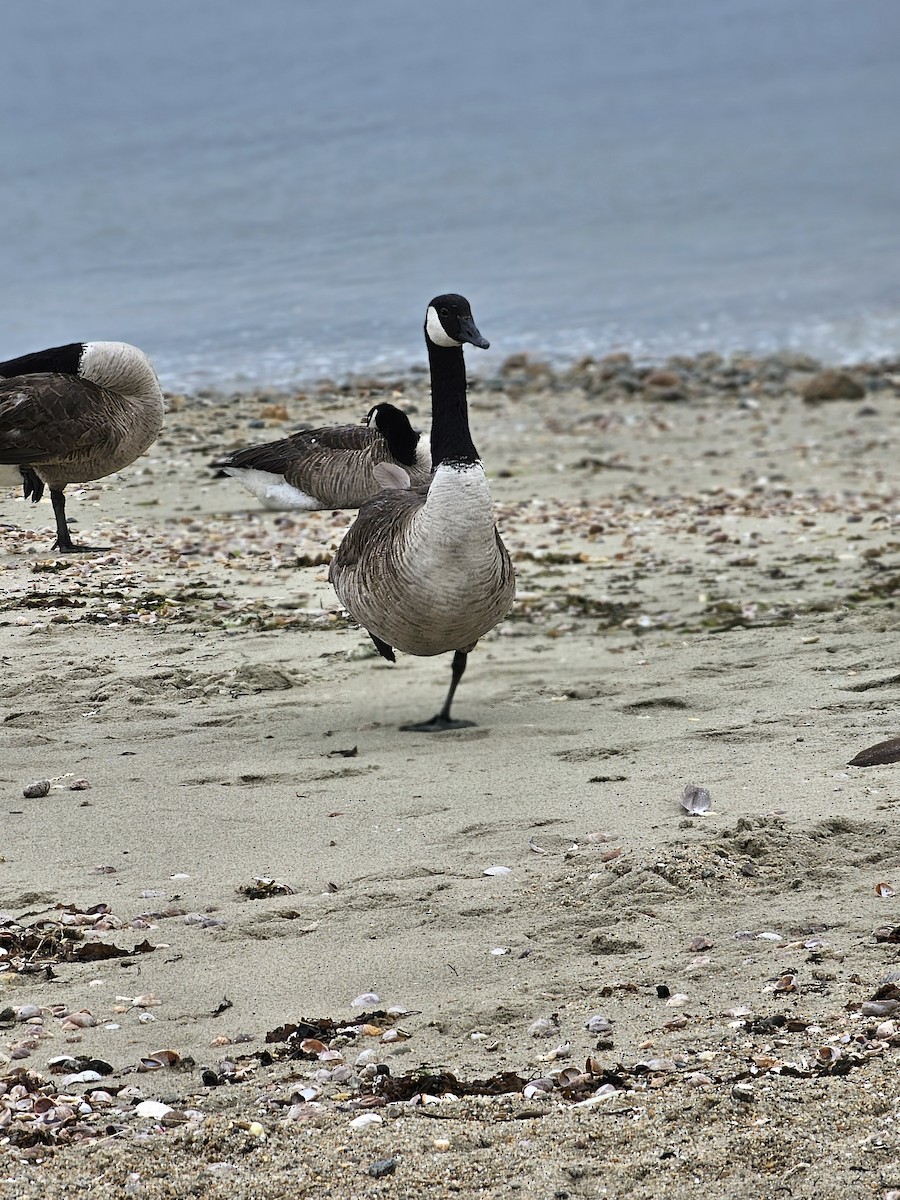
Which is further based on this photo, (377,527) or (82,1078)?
(377,527)

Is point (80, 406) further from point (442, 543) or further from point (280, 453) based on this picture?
point (442, 543)

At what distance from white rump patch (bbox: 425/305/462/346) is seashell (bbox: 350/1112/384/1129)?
337 centimetres

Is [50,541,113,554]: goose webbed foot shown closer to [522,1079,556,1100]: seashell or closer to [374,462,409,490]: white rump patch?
[374,462,409,490]: white rump patch

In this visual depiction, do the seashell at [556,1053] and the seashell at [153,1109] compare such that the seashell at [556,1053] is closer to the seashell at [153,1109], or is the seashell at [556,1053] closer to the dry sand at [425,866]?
the dry sand at [425,866]

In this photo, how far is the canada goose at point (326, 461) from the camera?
443 cm

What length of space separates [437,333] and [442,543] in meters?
0.82

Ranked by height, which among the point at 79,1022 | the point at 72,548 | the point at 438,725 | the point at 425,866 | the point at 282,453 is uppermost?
the point at 282,453

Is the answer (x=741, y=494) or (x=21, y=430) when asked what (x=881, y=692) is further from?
(x=741, y=494)

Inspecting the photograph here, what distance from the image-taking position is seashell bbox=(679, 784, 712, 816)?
460 cm

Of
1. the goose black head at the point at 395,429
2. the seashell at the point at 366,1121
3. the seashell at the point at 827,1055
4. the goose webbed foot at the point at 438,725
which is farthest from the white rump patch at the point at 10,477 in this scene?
the goose webbed foot at the point at 438,725

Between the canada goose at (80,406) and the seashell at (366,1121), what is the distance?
1.67 metres

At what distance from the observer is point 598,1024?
3326mm

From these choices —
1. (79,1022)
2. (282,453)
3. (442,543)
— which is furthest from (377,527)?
(79,1022)

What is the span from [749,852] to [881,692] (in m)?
1.96
